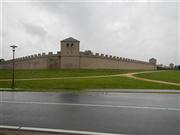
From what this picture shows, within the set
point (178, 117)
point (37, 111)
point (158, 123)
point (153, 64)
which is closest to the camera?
point (158, 123)

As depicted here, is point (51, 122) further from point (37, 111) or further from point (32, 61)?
point (32, 61)

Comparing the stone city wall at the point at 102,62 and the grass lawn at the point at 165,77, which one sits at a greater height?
the stone city wall at the point at 102,62

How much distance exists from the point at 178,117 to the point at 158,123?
1.12 meters

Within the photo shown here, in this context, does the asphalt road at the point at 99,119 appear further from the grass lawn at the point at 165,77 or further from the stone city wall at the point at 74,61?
the stone city wall at the point at 74,61

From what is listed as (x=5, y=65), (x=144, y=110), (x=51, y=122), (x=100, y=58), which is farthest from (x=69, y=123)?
(x=5, y=65)

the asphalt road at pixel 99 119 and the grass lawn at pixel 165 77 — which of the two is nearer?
the asphalt road at pixel 99 119

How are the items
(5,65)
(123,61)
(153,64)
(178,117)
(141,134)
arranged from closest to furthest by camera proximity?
(141,134) → (178,117) → (123,61) → (5,65) → (153,64)

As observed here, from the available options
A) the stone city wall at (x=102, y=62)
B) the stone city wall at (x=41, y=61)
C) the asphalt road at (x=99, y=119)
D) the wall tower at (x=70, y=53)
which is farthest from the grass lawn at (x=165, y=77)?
the stone city wall at (x=41, y=61)

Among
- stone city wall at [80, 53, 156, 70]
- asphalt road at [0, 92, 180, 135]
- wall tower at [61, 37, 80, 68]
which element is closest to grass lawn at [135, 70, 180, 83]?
asphalt road at [0, 92, 180, 135]

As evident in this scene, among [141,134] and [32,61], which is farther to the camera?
[32,61]

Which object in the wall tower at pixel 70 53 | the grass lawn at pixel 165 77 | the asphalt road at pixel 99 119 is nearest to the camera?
the asphalt road at pixel 99 119

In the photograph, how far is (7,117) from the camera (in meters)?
7.48

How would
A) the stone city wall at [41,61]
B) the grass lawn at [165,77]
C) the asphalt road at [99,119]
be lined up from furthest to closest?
the stone city wall at [41,61], the grass lawn at [165,77], the asphalt road at [99,119]

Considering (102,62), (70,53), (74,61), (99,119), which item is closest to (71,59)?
(74,61)
